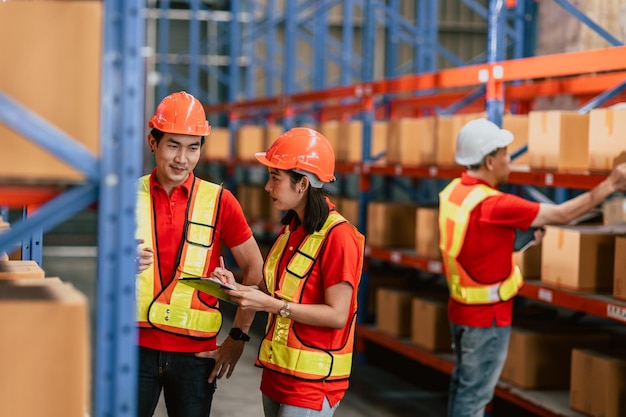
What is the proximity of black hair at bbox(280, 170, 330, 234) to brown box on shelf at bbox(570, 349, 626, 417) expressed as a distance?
9.21 feet

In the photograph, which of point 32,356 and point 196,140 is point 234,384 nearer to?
point 196,140

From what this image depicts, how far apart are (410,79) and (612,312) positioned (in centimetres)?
310

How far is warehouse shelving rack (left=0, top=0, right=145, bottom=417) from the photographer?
85.4 inches

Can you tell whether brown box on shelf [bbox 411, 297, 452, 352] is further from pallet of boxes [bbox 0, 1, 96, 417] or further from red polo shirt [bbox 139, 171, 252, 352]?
pallet of boxes [bbox 0, 1, 96, 417]

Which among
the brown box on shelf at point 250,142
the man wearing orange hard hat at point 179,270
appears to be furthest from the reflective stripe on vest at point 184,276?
the brown box on shelf at point 250,142

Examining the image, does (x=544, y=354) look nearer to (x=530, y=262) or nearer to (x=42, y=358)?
(x=530, y=262)

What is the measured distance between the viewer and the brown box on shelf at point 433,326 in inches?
301

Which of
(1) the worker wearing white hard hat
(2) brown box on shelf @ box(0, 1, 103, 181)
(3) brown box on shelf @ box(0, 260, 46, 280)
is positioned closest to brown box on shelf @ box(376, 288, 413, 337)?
(1) the worker wearing white hard hat

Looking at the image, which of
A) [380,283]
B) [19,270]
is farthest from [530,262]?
→ [19,270]

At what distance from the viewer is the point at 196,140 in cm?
388

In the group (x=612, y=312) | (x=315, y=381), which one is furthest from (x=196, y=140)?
(x=612, y=312)

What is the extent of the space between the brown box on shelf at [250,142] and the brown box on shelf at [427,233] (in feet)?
15.1

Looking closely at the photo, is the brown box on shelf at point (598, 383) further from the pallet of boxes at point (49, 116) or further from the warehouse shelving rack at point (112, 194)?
the pallet of boxes at point (49, 116)

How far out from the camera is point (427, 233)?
309 inches
